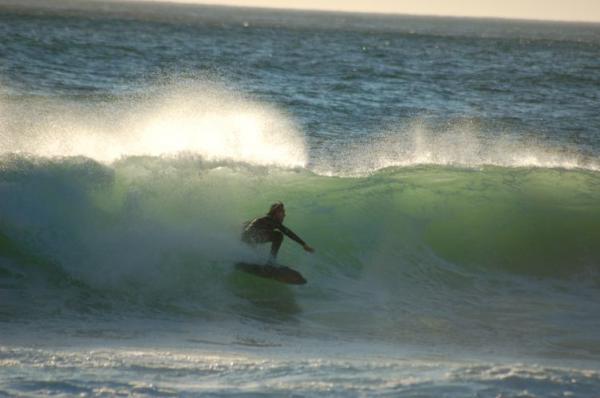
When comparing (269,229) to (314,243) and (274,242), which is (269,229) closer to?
(274,242)

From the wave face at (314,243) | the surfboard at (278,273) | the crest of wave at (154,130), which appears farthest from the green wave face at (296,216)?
the crest of wave at (154,130)

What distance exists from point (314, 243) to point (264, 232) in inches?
84.6

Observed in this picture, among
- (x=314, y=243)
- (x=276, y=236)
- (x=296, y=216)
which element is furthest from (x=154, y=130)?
(x=276, y=236)

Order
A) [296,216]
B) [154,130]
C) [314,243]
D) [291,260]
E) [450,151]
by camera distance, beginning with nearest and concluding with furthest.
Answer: [291,260], [314,243], [296,216], [450,151], [154,130]

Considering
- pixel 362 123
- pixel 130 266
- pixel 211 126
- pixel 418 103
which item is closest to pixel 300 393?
pixel 130 266

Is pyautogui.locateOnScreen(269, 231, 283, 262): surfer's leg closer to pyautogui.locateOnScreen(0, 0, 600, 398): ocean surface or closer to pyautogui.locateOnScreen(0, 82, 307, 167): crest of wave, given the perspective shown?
pyautogui.locateOnScreen(0, 0, 600, 398): ocean surface

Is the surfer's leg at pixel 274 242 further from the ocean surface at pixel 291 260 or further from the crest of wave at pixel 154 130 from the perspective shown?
the crest of wave at pixel 154 130

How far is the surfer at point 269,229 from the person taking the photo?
1063 centimetres

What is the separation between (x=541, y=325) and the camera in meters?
10.1

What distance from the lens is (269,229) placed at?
35.2 ft

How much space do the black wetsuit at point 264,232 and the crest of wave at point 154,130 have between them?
382 centimetres

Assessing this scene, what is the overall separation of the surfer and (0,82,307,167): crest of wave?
12.6 ft

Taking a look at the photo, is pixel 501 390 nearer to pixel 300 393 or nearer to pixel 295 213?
pixel 300 393

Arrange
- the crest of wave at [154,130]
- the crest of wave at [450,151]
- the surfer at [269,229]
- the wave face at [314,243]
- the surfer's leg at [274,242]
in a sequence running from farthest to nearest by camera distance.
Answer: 1. the crest of wave at [450,151]
2. the crest of wave at [154,130]
3. the surfer's leg at [274,242]
4. the surfer at [269,229]
5. the wave face at [314,243]
